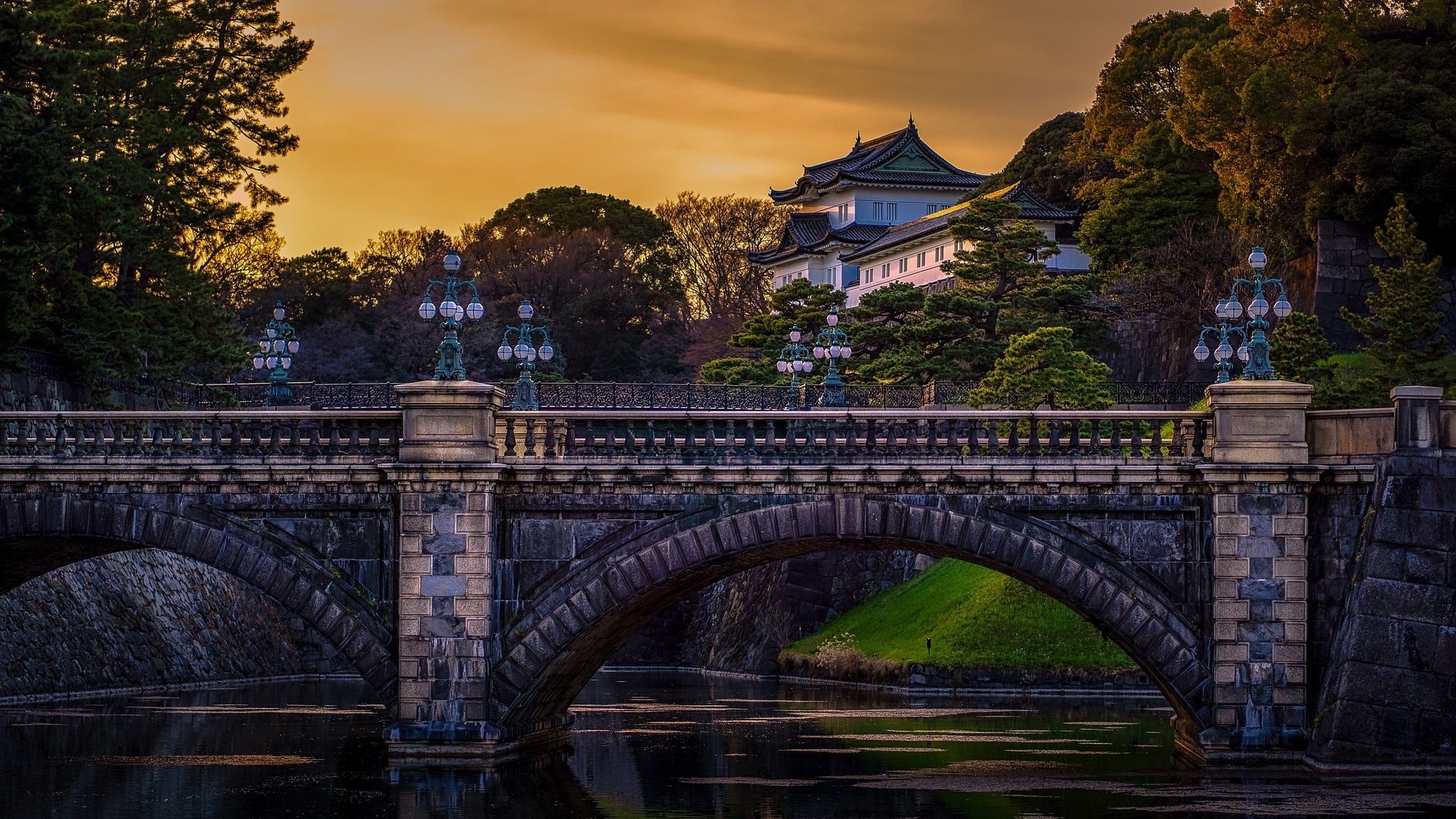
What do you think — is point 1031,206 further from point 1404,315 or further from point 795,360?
point 795,360

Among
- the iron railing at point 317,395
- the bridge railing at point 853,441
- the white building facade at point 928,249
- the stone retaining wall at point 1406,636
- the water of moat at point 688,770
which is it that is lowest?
the water of moat at point 688,770

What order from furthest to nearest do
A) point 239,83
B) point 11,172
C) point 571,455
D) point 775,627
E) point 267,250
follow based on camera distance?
point 267,250, point 775,627, point 239,83, point 11,172, point 571,455

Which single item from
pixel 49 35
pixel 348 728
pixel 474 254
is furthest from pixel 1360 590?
pixel 474 254

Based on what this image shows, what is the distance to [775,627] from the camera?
6712 cm

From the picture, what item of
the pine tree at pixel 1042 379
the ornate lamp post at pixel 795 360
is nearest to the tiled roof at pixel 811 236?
the ornate lamp post at pixel 795 360

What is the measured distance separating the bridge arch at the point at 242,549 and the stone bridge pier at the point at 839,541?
0.74m

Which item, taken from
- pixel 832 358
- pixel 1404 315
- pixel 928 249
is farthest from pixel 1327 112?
pixel 928 249

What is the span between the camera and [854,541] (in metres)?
33.4

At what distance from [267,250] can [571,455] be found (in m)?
73.6

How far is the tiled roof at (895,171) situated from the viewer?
114 metres

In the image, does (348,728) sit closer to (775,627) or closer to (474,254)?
(775,627)

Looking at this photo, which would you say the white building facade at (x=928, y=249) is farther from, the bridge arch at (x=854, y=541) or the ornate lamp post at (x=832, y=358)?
the bridge arch at (x=854, y=541)

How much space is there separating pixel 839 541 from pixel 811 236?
79.8 meters

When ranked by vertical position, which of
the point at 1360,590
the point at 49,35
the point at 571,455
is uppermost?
the point at 49,35
